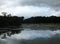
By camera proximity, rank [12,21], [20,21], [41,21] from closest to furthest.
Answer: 1. [41,21]
2. [12,21]
3. [20,21]

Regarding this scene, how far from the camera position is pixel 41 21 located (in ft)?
161

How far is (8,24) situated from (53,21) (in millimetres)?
12768

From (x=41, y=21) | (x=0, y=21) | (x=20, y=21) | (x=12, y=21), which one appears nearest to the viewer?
(x=0, y=21)

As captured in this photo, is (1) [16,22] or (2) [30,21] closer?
(2) [30,21]

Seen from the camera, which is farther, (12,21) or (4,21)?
(12,21)

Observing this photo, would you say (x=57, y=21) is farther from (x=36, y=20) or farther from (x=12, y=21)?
(x=12, y=21)

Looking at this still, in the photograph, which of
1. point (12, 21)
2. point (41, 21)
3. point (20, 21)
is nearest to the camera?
point (41, 21)

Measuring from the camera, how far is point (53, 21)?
47438 mm

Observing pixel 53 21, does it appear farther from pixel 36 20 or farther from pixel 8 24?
pixel 8 24

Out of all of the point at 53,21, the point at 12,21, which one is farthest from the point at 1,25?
the point at 53,21

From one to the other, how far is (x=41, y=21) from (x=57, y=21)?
4.56m

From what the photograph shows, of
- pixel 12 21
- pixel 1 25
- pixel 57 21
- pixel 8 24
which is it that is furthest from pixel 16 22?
pixel 57 21

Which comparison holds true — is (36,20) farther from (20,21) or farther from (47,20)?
(20,21)

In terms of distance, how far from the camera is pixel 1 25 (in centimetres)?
4562
